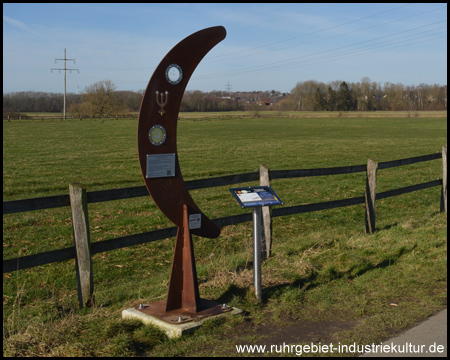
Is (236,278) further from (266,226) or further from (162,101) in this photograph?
(162,101)

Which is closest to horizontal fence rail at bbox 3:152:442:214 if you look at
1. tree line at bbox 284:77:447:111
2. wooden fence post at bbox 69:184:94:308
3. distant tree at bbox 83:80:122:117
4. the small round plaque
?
wooden fence post at bbox 69:184:94:308

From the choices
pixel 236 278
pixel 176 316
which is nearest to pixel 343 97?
pixel 236 278

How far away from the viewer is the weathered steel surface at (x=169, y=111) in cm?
514

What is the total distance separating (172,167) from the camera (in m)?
5.36

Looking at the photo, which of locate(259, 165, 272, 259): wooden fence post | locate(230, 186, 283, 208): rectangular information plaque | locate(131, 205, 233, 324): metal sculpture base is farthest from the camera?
locate(259, 165, 272, 259): wooden fence post

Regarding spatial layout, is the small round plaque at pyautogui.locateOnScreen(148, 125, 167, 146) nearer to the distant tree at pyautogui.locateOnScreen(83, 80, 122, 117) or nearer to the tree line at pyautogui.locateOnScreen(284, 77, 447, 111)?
the distant tree at pyautogui.locateOnScreen(83, 80, 122, 117)

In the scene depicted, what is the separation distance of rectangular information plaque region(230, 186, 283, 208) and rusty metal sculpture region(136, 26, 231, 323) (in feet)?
1.58

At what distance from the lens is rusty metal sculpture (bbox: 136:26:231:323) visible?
16.9ft

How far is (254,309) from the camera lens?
5367 mm

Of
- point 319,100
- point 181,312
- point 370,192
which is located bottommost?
point 181,312

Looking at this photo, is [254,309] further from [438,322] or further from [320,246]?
[320,246]

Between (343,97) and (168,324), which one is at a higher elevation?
(343,97)

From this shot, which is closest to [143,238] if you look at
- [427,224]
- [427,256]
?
[427,256]

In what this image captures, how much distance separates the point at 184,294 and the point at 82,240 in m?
1.28
